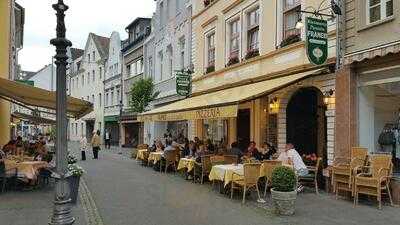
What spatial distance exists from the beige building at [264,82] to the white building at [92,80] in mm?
31697

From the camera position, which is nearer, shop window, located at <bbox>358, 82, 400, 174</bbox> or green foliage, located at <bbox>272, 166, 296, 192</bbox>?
green foliage, located at <bbox>272, 166, 296, 192</bbox>

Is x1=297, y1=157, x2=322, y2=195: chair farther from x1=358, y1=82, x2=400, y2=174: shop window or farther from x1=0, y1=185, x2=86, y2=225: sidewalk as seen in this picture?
x1=0, y1=185, x2=86, y2=225: sidewalk

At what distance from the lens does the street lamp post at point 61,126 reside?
20.6ft

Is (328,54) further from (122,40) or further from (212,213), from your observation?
(122,40)

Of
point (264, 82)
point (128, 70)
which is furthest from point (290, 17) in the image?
point (128, 70)

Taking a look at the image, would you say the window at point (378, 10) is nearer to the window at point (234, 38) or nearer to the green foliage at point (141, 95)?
the window at point (234, 38)

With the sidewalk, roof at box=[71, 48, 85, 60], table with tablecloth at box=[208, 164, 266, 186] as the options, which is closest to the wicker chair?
table with tablecloth at box=[208, 164, 266, 186]

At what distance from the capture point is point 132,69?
4197 cm

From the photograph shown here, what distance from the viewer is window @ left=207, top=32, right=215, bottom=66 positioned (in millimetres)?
23359

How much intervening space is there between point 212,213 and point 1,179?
5988 millimetres

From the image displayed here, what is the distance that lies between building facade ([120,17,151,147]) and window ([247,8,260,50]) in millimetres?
18491

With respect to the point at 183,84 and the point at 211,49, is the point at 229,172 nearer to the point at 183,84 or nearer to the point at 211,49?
the point at 211,49

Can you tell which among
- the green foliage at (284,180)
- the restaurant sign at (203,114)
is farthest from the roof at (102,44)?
the green foliage at (284,180)

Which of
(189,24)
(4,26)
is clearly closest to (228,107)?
(4,26)
